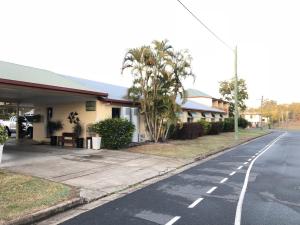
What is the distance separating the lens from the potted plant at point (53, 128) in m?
22.2

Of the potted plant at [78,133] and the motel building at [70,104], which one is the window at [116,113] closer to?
the motel building at [70,104]

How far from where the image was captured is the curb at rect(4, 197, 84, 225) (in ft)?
21.8

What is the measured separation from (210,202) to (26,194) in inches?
176

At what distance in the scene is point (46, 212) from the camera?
7.29m

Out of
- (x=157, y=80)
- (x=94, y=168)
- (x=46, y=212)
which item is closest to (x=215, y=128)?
(x=157, y=80)

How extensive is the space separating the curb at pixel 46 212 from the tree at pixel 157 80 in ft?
50.5

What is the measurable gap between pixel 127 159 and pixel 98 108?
17.5 ft

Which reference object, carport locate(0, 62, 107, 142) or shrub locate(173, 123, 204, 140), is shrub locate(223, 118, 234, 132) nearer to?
shrub locate(173, 123, 204, 140)

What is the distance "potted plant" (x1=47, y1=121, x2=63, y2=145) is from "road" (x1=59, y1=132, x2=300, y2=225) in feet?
38.7

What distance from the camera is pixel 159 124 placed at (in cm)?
2492

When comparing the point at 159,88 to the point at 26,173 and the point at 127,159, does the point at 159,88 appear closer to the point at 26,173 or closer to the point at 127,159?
the point at 127,159

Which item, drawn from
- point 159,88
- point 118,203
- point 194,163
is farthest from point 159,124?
point 118,203

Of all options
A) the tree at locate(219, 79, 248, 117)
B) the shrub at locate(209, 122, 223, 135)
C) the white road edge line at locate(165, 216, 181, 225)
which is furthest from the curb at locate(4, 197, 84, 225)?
the tree at locate(219, 79, 248, 117)

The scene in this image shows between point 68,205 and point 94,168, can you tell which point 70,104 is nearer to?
point 94,168
